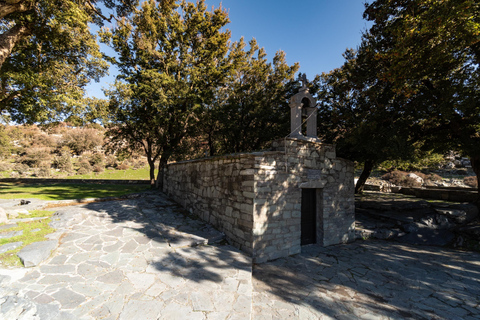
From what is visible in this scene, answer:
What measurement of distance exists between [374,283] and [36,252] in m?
7.43

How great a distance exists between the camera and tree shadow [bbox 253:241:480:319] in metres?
3.56

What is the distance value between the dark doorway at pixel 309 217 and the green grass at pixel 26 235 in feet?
22.7

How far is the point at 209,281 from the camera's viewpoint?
3.76 metres

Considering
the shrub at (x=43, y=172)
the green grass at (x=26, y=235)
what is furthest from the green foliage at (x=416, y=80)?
the shrub at (x=43, y=172)

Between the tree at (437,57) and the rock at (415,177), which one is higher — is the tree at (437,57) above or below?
above

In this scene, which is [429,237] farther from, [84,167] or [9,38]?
[84,167]

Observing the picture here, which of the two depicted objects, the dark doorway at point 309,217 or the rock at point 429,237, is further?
the rock at point 429,237

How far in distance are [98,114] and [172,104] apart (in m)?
3.99

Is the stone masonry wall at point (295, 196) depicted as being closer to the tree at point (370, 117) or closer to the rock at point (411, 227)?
the tree at point (370, 117)

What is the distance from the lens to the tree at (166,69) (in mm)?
11992

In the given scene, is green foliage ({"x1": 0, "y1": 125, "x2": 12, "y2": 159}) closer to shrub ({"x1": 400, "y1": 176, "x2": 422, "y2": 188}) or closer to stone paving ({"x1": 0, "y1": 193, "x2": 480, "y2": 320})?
stone paving ({"x1": 0, "y1": 193, "x2": 480, "y2": 320})

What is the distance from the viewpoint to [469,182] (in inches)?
755

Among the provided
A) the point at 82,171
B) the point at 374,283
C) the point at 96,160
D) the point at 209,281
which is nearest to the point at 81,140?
the point at 96,160

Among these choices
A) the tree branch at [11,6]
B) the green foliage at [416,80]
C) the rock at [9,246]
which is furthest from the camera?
the tree branch at [11,6]
